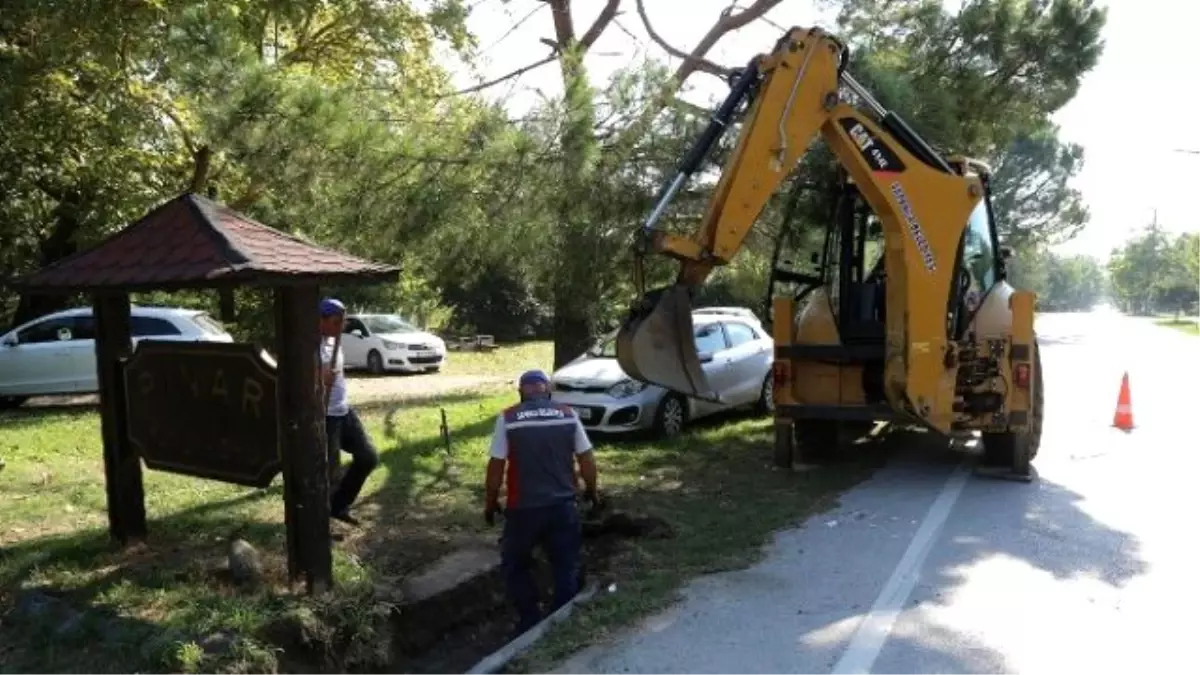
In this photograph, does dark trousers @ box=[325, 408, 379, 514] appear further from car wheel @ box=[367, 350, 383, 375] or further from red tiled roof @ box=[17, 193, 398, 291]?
car wheel @ box=[367, 350, 383, 375]

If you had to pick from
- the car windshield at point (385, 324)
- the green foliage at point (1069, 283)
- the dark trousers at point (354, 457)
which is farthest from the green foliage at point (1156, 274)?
the dark trousers at point (354, 457)

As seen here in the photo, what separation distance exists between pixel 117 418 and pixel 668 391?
7054 mm

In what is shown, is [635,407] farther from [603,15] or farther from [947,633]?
[947,633]

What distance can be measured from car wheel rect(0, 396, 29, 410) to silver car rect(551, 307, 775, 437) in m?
9.74

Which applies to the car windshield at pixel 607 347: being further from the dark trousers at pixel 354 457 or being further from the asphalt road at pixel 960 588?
the dark trousers at pixel 354 457

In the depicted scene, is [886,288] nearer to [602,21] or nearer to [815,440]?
[815,440]

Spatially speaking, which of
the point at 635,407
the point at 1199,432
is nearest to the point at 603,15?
the point at 635,407

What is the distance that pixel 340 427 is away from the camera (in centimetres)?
758

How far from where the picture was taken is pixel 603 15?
47.8 ft

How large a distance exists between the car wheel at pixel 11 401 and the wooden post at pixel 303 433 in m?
13.5

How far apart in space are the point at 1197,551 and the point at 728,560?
3248 millimetres

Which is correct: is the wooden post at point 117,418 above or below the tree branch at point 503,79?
below

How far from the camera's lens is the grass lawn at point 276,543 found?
5082 mm

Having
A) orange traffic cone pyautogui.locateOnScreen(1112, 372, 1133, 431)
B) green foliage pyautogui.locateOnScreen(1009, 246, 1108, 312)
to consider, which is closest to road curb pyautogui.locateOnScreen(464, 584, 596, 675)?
orange traffic cone pyautogui.locateOnScreen(1112, 372, 1133, 431)
